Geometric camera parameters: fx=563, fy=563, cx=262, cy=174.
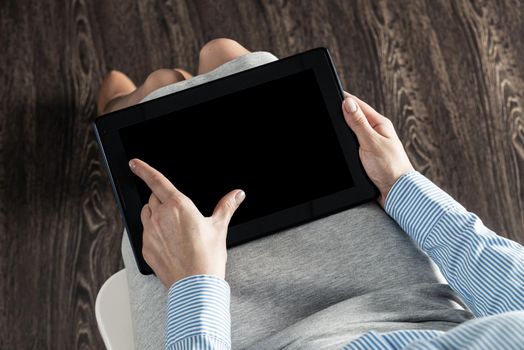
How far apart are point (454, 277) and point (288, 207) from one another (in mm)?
241

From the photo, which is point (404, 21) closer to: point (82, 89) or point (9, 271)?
point (82, 89)

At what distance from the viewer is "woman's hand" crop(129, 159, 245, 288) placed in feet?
2.43

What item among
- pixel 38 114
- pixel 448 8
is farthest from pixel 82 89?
pixel 448 8

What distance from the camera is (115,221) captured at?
1299mm

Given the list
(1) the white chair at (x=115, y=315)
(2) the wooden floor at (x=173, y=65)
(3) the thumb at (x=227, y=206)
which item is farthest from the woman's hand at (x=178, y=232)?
(2) the wooden floor at (x=173, y=65)

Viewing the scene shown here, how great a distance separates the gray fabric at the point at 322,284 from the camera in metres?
0.74

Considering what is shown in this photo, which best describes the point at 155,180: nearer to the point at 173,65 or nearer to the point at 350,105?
the point at 350,105

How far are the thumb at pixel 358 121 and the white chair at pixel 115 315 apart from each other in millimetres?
440

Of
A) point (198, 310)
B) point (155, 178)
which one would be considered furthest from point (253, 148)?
point (198, 310)

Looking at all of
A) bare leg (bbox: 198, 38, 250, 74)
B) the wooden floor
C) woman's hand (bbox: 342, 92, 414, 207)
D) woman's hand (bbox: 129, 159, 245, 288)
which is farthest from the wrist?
the wooden floor

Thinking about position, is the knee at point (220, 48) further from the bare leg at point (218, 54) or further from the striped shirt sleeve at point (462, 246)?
the striped shirt sleeve at point (462, 246)

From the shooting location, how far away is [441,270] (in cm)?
77

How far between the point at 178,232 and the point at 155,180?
79 millimetres

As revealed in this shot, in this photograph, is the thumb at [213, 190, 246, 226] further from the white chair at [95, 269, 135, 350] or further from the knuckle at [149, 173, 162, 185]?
the white chair at [95, 269, 135, 350]
